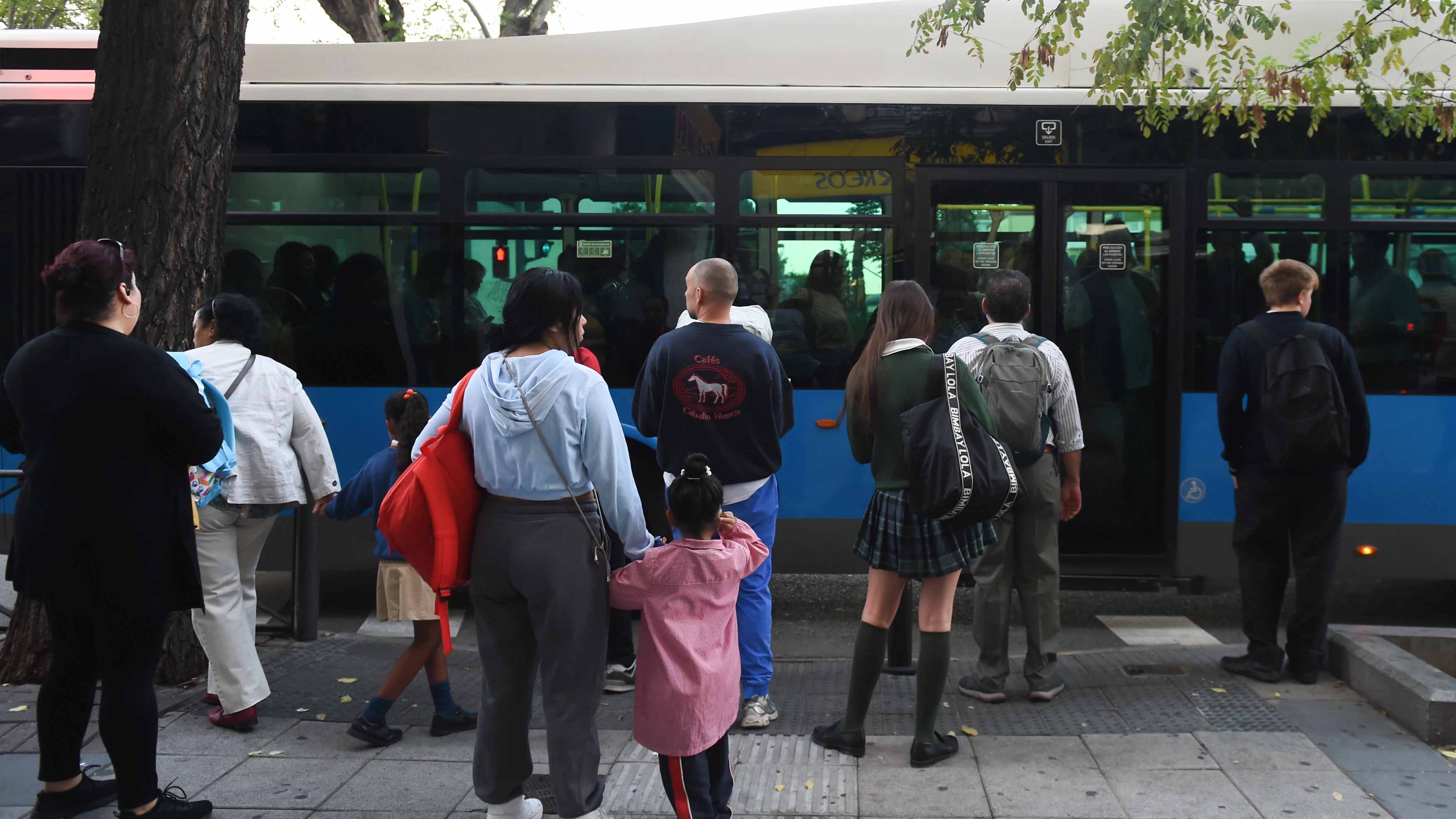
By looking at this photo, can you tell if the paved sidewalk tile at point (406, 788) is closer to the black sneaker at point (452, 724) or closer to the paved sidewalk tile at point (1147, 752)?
the black sneaker at point (452, 724)

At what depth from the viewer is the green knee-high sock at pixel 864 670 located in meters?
4.39

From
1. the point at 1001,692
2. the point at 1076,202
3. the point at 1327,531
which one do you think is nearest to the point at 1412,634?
the point at 1327,531

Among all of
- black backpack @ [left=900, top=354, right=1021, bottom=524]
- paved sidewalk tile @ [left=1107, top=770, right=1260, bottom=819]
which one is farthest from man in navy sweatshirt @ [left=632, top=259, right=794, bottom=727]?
paved sidewalk tile @ [left=1107, top=770, right=1260, bottom=819]

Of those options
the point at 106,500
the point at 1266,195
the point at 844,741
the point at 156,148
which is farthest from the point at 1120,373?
the point at 106,500

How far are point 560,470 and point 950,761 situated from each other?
207cm

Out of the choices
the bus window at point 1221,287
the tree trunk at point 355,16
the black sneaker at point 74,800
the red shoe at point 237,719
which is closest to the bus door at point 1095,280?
the bus window at point 1221,287

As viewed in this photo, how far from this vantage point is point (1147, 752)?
452 centimetres

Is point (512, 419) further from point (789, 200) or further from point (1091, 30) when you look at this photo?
point (1091, 30)

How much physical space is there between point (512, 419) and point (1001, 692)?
9.41 feet

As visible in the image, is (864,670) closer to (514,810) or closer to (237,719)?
Result: (514,810)

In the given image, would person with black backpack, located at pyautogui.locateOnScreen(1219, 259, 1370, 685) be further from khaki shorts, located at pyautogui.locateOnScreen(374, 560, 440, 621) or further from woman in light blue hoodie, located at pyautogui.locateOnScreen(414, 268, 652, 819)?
khaki shorts, located at pyautogui.locateOnScreen(374, 560, 440, 621)

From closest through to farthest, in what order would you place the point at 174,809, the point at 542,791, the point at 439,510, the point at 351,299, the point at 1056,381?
the point at 439,510 → the point at 174,809 → the point at 542,791 → the point at 1056,381 → the point at 351,299

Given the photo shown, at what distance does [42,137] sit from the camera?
6.81 metres

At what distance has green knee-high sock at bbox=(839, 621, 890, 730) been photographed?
14.4 feet
